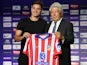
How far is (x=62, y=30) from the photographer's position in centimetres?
375

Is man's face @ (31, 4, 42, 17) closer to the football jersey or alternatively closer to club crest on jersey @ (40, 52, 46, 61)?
the football jersey

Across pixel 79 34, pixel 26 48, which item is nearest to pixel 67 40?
pixel 26 48

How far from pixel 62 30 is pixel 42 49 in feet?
1.14

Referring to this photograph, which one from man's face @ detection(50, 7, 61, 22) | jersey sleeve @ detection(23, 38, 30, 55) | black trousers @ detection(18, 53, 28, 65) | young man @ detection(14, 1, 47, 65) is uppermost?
man's face @ detection(50, 7, 61, 22)

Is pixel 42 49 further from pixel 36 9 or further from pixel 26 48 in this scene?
pixel 36 9

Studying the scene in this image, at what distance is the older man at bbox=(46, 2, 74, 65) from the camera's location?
3.72 metres

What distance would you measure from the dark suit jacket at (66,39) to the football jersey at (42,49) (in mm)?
70

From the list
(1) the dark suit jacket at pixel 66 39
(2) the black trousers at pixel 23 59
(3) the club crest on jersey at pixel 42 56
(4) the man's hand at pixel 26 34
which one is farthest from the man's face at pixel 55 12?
(2) the black trousers at pixel 23 59

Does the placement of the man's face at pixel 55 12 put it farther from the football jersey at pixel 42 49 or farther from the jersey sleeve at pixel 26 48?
the jersey sleeve at pixel 26 48

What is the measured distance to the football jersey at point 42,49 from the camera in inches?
152

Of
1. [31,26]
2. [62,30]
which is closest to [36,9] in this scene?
[31,26]

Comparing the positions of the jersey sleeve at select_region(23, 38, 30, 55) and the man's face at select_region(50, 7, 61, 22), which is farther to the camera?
the jersey sleeve at select_region(23, 38, 30, 55)

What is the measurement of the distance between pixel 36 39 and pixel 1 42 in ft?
7.50

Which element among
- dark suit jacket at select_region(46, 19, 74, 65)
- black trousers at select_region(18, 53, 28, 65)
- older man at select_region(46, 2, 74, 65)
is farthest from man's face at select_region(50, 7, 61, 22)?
black trousers at select_region(18, 53, 28, 65)
